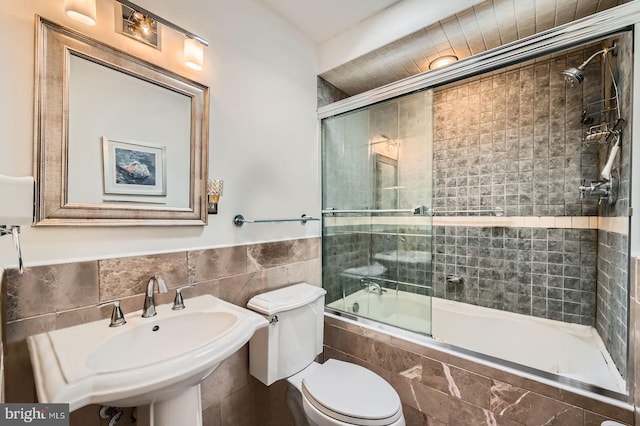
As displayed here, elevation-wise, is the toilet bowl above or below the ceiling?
below

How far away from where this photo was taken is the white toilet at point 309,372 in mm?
1245

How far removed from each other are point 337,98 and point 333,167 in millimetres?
664

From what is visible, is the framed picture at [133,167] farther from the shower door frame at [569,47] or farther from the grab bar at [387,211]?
the shower door frame at [569,47]

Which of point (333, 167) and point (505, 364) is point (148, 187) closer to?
point (333, 167)

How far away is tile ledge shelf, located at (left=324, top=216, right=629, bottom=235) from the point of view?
1.91 metres

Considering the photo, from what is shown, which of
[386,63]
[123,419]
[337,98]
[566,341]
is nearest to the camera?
[123,419]

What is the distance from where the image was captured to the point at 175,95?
4.32ft

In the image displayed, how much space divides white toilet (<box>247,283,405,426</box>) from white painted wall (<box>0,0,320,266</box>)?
44 centimetres

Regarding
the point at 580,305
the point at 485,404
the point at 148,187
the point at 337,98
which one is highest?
the point at 337,98

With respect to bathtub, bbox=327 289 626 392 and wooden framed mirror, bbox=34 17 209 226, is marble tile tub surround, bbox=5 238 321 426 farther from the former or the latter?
bathtub, bbox=327 289 626 392

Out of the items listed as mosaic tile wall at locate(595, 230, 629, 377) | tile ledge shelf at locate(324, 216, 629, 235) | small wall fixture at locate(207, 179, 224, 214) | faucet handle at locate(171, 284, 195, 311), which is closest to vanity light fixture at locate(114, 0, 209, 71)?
small wall fixture at locate(207, 179, 224, 214)

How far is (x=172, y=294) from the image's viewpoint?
4.22ft

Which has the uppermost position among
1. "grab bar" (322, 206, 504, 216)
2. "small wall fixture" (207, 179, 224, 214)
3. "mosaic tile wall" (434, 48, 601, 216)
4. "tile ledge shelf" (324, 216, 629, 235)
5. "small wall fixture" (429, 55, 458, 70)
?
"small wall fixture" (429, 55, 458, 70)

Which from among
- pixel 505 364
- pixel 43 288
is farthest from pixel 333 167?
pixel 43 288
